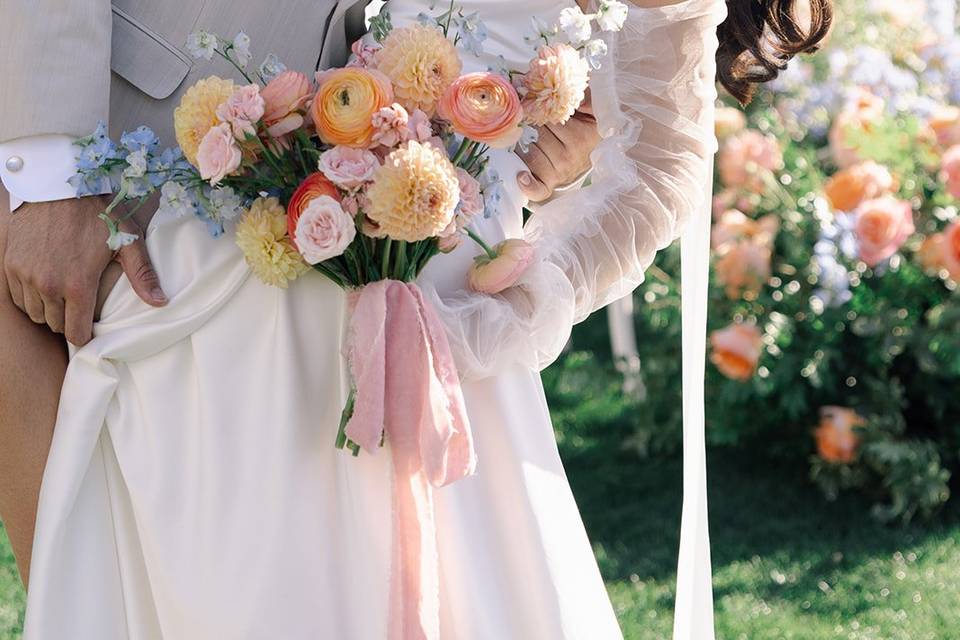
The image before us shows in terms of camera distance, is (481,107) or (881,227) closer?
(481,107)

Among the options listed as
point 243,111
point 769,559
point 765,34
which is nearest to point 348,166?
point 243,111

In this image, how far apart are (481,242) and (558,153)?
1.23ft

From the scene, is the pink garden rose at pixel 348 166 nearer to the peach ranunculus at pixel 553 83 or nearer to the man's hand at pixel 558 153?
the peach ranunculus at pixel 553 83

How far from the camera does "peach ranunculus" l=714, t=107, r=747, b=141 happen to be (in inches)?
183

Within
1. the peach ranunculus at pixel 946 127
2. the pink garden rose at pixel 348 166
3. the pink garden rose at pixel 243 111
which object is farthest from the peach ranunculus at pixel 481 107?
the peach ranunculus at pixel 946 127

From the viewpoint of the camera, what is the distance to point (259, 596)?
1.82 m

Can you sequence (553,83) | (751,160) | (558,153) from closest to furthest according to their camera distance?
(553,83), (558,153), (751,160)

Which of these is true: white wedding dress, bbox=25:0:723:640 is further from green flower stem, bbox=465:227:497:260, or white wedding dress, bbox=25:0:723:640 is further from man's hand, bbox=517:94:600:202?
man's hand, bbox=517:94:600:202

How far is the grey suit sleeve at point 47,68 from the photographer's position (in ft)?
6.02

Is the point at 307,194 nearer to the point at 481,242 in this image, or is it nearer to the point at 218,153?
the point at 218,153

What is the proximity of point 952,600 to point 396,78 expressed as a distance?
261 cm

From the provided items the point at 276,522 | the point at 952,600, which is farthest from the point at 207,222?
the point at 952,600

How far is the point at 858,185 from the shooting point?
419cm

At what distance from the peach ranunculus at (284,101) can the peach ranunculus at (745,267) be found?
276cm
